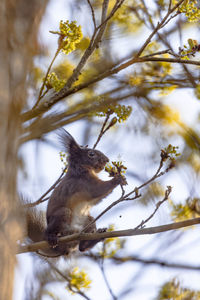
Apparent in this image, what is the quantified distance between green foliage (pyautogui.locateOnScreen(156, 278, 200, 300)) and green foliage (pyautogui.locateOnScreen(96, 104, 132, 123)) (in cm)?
146

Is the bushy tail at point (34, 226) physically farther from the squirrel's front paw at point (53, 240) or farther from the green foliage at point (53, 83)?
the green foliage at point (53, 83)

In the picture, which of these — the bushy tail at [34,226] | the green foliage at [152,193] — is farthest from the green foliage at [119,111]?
the bushy tail at [34,226]

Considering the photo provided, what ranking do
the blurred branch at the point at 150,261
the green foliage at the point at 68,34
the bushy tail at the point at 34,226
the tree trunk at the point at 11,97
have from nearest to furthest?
the tree trunk at the point at 11,97
the green foliage at the point at 68,34
the blurred branch at the point at 150,261
the bushy tail at the point at 34,226

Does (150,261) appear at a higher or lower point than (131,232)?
higher

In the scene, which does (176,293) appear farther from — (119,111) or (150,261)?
(119,111)

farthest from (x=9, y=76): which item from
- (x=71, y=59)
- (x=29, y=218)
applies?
(x=29, y=218)

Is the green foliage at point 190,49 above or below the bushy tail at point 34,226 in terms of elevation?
above

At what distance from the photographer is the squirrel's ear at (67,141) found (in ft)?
13.1

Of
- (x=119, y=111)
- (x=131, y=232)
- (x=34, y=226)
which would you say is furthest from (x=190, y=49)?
(x=34, y=226)

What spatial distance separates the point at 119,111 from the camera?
2.98 metres

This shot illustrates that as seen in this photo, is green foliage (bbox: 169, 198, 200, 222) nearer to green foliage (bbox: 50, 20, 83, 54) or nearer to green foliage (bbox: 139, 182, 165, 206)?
green foliage (bbox: 139, 182, 165, 206)

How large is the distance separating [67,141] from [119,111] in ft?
4.19

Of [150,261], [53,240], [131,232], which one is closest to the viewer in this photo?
[131,232]

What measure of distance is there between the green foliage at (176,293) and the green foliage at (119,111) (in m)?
1.46
